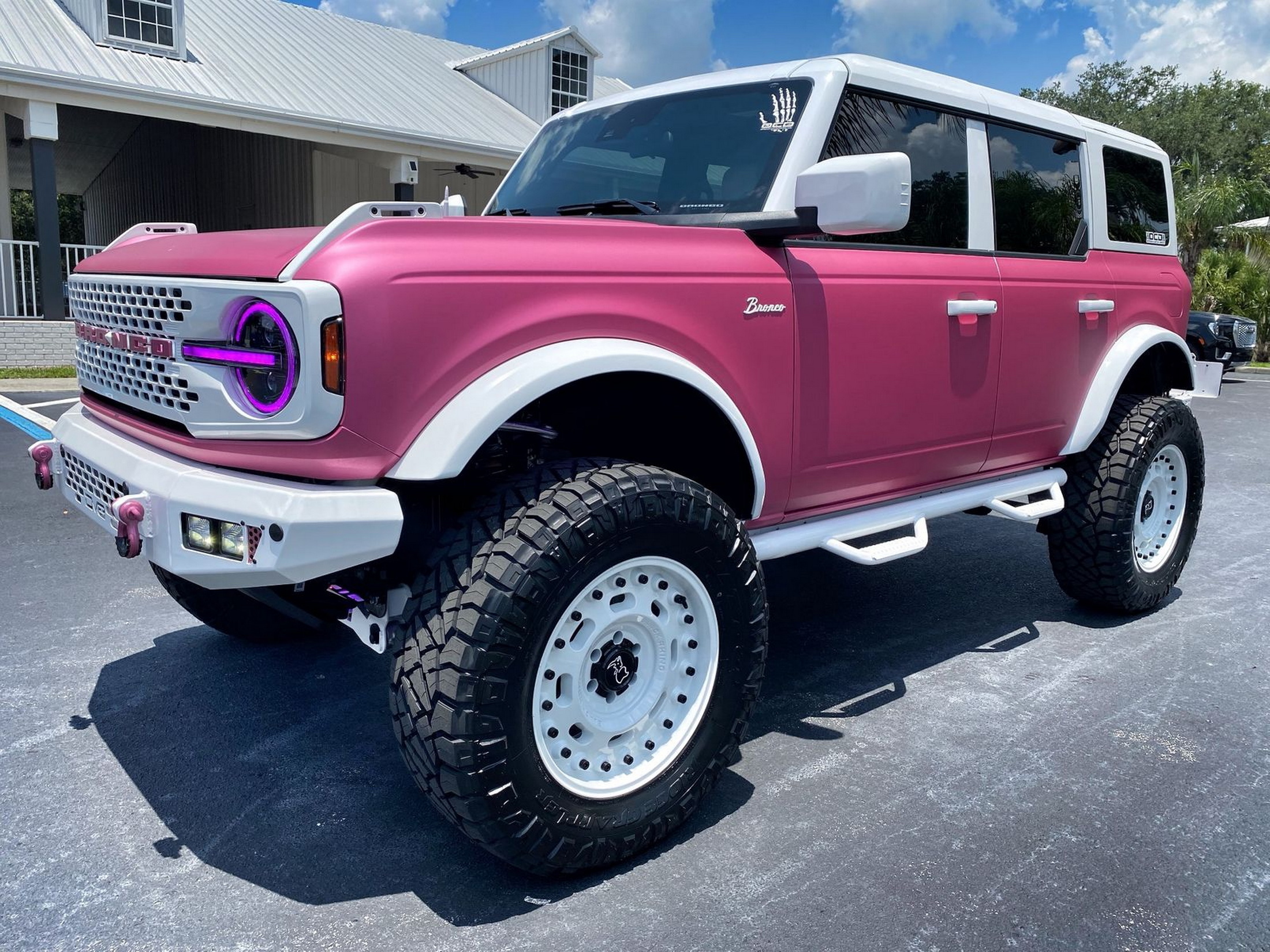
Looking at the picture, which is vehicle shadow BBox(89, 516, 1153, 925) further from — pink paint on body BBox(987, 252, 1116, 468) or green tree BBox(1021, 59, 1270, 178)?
green tree BBox(1021, 59, 1270, 178)

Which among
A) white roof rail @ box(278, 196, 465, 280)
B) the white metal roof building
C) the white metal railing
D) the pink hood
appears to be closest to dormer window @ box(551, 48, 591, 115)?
the white metal roof building

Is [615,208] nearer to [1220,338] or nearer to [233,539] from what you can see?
[233,539]

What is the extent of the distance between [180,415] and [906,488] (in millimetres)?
2447

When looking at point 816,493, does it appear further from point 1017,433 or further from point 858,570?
point 858,570

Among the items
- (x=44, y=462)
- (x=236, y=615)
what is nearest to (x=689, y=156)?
(x=44, y=462)

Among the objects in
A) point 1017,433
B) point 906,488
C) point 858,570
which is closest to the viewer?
point 906,488

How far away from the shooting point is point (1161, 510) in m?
4.90

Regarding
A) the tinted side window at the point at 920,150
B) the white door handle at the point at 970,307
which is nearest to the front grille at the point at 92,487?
the tinted side window at the point at 920,150

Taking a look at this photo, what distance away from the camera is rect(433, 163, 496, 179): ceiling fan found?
17.9 m

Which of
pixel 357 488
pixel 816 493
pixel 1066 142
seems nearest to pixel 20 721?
pixel 357 488

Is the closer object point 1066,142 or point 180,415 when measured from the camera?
point 180,415

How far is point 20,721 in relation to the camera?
3311 millimetres

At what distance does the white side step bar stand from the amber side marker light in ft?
4.67

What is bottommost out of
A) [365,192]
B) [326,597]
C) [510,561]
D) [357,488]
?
[326,597]
